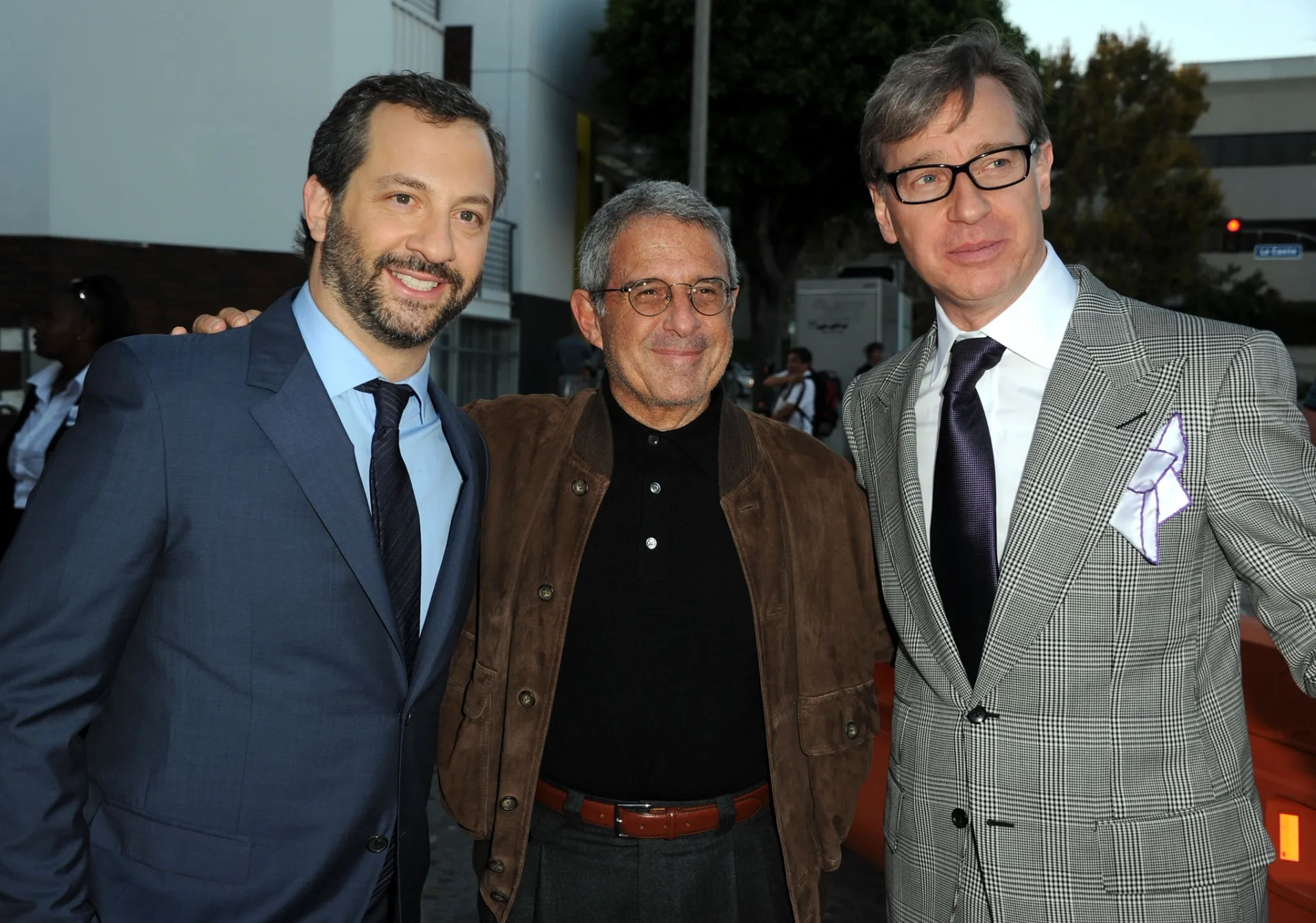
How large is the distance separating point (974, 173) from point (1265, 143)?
177ft

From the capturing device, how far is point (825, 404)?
1367 centimetres

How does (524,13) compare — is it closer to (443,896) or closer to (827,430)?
(827,430)

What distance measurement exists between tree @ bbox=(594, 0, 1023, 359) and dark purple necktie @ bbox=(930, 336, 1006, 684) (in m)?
19.4

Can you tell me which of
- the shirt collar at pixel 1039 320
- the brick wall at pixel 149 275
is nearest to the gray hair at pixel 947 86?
the shirt collar at pixel 1039 320

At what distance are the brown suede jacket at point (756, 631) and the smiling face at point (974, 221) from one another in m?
0.67

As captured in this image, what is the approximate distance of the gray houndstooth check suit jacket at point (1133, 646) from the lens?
2.08m

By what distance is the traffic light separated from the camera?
1881cm

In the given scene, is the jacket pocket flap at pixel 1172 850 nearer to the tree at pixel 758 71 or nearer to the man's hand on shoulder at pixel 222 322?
the man's hand on shoulder at pixel 222 322

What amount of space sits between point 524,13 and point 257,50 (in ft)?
21.1

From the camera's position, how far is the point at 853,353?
1945cm

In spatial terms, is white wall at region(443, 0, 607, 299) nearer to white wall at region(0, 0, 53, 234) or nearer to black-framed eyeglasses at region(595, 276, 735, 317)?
white wall at region(0, 0, 53, 234)

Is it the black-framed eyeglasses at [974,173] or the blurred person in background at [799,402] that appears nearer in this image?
the black-framed eyeglasses at [974,173]

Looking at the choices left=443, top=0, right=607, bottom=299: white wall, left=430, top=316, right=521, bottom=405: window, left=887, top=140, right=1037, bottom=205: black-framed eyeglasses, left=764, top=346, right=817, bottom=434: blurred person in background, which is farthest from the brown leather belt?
left=443, top=0, right=607, bottom=299: white wall

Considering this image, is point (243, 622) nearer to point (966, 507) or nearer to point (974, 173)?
point (966, 507)
